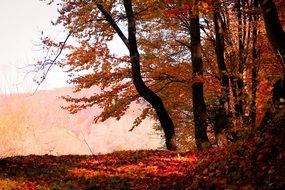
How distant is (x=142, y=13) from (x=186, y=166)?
28.5 ft

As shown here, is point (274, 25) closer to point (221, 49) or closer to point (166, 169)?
point (166, 169)

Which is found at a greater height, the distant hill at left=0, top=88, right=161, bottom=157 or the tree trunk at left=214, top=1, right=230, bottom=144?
the distant hill at left=0, top=88, right=161, bottom=157

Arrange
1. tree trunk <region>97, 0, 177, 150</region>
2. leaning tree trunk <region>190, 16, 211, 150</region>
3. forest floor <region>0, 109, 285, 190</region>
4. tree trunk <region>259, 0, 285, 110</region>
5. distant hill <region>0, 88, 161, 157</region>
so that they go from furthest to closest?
1. distant hill <region>0, 88, 161, 157</region>
2. tree trunk <region>97, 0, 177, 150</region>
3. leaning tree trunk <region>190, 16, 211, 150</region>
4. tree trunk <region>259, 0, 285, 110</region>
5. forest floor <region>0, 109, 285, 190</region>

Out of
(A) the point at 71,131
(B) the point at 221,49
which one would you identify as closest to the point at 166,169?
(B) the point at 221,49

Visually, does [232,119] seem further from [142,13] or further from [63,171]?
[63,171]

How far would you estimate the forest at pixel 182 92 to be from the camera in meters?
8.08

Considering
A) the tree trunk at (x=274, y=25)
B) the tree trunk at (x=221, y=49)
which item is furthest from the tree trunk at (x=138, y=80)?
the tree trunk at (x=274, y=25)

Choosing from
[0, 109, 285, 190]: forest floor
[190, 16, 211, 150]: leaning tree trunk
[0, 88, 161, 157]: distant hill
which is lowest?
[0, 109, 285, 190]: forest floor

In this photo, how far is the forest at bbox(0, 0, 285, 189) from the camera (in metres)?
8.08

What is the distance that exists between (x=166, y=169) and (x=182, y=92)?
11.8 m

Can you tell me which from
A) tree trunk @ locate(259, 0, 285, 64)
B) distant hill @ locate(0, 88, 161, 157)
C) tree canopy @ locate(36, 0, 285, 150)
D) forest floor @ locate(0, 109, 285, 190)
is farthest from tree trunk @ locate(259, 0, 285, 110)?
distant hill @ locate(0, 88, 161, 157)

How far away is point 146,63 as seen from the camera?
20.5 m

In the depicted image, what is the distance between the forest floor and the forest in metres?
0.03

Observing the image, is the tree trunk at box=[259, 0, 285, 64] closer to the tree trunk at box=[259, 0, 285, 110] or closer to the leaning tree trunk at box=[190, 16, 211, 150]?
the tree trunk at box=[259, 0, 285, 110]
